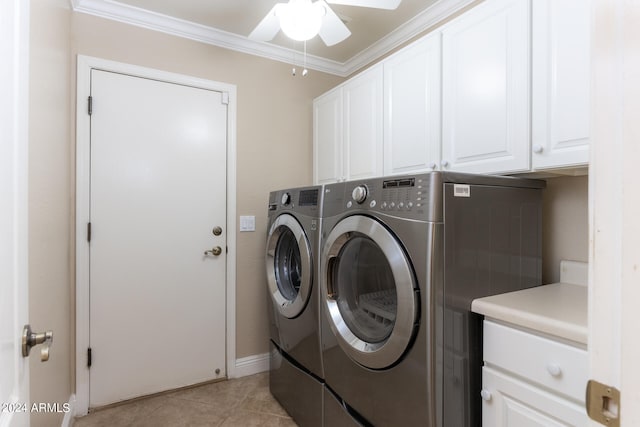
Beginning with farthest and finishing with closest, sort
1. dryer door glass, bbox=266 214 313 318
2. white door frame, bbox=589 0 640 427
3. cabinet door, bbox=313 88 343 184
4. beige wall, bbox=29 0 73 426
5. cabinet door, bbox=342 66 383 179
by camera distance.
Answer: cabinet door, bbox=313 88 343 184
cabinet door, bbox=342 66 383 179
dryer door glass, bbox=266 214 313 318
beige wall, bbox=29 0 73 426
white door frame, bbox=589 0 640 427

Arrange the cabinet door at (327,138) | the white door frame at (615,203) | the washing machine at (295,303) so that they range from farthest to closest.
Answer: the cabinet door at (327,138)
the washing machine at (295,303)
the white door frame at (615,203)

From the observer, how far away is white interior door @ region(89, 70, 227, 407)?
2.08m

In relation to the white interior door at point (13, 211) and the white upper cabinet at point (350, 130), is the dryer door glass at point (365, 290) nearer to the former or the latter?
the white upper cabinet at point (350, 130)

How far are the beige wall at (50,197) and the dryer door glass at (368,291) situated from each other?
1.09m

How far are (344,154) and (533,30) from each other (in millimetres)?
1235

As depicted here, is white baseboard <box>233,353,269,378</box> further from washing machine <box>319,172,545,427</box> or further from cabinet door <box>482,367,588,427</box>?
cabinet door <box>482,367,588,427</box>

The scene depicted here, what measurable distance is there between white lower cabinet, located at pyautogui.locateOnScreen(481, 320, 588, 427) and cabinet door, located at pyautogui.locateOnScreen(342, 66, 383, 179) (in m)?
1.14

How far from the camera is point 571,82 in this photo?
1.16 m

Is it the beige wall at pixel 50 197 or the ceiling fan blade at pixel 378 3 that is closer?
the beige wall at pixel 50 197

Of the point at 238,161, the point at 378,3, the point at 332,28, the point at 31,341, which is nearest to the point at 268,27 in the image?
the point at 332,28

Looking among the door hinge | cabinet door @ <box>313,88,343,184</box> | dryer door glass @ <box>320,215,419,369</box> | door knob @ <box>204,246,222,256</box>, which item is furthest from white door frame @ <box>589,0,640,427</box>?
door knob @ <box>204,246,222,256</box>

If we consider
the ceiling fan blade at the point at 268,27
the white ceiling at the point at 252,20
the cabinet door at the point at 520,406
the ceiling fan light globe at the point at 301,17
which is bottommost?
the cabinet door at the point at 520,406

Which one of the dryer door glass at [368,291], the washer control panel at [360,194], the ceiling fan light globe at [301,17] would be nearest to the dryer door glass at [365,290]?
the dryer door glass at [368,291]

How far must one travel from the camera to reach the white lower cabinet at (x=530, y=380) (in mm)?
940
